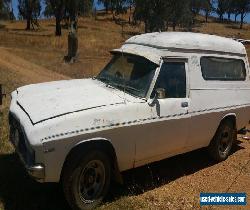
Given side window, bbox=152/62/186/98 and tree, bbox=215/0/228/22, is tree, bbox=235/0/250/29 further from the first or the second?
side window, bbox=152/62/186/98

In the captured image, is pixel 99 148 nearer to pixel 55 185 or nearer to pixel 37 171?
pixel 37 171

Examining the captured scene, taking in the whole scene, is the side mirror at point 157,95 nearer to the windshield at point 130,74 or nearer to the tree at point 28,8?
the windshield at point 130,74

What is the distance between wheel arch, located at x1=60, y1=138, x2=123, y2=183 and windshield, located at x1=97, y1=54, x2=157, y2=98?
991mm

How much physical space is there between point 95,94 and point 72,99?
42cm

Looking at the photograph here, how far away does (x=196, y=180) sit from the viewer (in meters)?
6.97

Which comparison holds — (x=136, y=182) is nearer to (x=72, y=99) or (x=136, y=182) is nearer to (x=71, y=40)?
(x=72, y=99)

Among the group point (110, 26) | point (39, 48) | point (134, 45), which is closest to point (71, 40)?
point (39, 48)

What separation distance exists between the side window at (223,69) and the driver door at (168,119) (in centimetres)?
63

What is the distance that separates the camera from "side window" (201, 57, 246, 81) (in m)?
7.27

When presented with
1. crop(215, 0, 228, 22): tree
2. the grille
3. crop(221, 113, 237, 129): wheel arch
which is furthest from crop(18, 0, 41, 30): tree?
crop(215, 0, 228, 22): tree

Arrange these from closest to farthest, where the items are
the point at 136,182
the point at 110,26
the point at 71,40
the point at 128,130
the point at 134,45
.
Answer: the point at 128,130 < the point at 136,182 < the point at 134,45 < the point at 71,40 < the point at 110,26

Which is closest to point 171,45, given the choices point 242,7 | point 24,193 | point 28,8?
point 24,193

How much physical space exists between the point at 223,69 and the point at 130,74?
85.3 inches

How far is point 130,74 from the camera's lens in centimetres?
647
